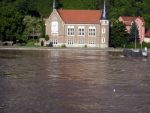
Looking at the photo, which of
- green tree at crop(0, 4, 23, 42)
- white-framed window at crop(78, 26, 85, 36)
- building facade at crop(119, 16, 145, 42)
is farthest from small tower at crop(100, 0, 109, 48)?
green tree at crop(0, 4, 23, 42)

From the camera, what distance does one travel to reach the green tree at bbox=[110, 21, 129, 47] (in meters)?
97.8

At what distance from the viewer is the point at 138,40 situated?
108m

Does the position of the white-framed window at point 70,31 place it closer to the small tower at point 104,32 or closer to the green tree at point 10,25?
the small tower at point 104,32

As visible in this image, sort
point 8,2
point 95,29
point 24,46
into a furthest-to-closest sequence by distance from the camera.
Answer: point 8,2 < point 95,29 < point 24,46

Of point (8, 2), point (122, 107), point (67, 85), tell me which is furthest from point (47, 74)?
point (8, 2)

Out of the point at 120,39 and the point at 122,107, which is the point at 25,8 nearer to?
the point at 120,39

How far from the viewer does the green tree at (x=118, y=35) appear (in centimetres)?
9781

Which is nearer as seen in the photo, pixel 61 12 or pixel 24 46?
pixel 24 46

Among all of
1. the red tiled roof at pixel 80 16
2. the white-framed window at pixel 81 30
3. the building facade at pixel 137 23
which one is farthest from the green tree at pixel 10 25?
the building facade at pixel 137 23

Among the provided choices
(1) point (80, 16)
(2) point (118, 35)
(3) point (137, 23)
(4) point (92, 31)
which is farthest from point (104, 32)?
(3) point (137, 23)

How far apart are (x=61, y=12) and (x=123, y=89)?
68.6 m

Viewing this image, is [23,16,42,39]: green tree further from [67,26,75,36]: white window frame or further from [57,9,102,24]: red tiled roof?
[67,26,75,36]: white window frame

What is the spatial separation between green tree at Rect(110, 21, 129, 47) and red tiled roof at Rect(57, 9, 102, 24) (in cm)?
316

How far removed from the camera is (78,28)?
98.7 metres
